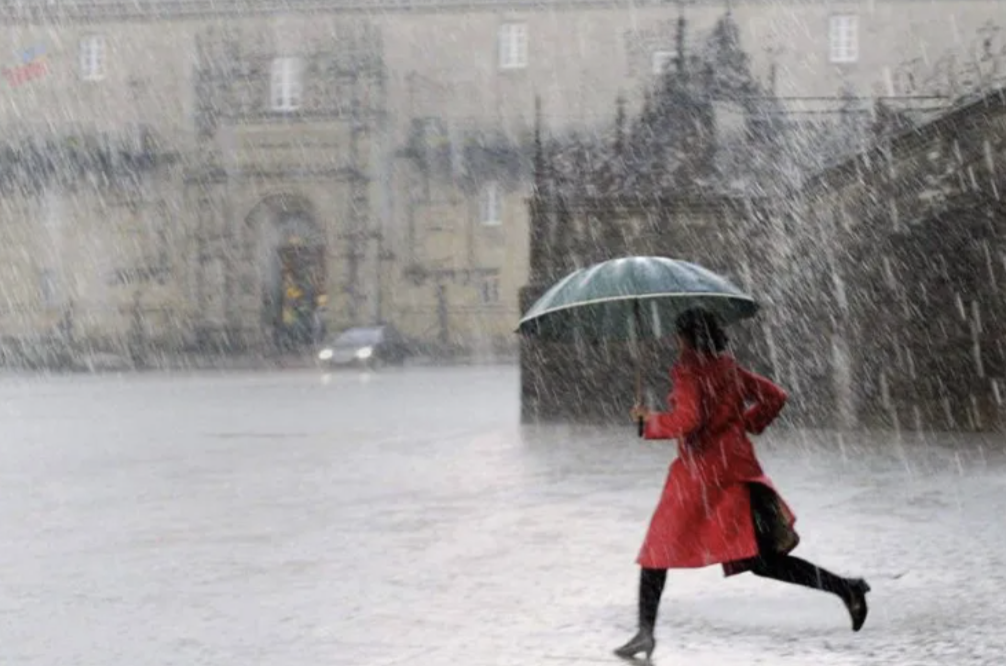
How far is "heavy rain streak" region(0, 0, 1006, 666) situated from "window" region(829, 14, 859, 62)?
0.32 feet

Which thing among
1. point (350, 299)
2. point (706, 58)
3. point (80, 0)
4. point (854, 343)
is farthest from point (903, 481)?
point (80, 0)

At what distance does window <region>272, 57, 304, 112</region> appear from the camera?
217ft

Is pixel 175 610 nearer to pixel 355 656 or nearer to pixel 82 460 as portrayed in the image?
pixel 355 656

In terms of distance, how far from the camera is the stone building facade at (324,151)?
210ft

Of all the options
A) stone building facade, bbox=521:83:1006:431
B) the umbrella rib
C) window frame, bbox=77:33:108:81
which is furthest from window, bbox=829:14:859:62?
the umbrella rib

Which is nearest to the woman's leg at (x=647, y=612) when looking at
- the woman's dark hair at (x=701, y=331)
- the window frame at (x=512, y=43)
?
the woman's dark hair at (x=701, y=331)

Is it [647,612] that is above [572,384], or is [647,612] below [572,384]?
above

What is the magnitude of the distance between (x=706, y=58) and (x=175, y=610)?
21.0 m

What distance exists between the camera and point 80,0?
66938 millimetres

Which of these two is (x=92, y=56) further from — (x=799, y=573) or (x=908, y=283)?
(x=799, y=573)

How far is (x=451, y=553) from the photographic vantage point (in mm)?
10648

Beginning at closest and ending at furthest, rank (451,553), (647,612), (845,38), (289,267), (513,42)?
(647,612), (451,553), (845,38), (513,42), (289,267)

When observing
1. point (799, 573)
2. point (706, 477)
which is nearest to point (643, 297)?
point (706, 477)

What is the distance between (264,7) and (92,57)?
6844mm
